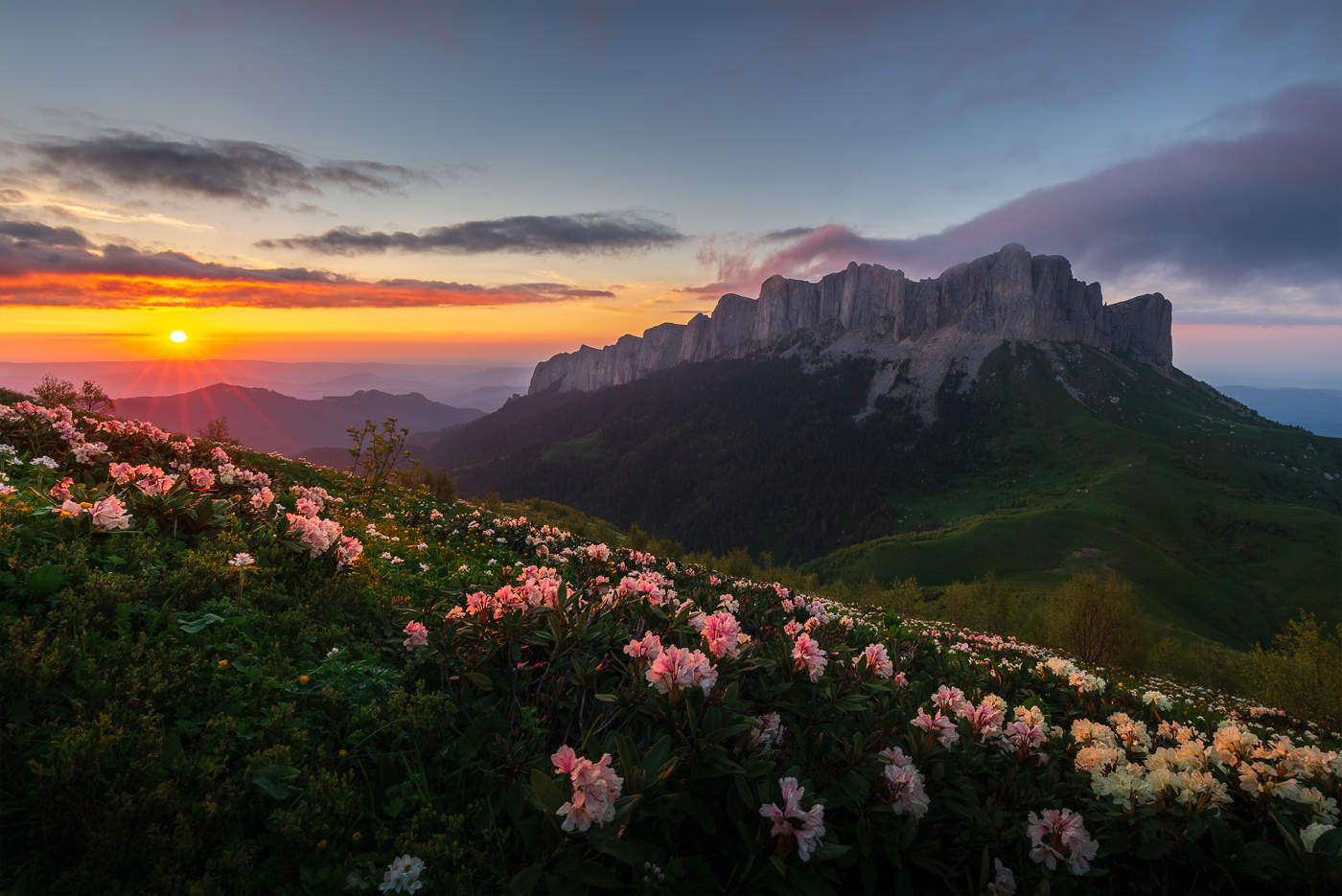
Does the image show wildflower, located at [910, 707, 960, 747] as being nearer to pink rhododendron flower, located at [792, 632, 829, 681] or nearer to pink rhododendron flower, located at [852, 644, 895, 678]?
pink rhododendron flower, located at [852, 644, 895, 678]

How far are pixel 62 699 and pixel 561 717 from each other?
10.2 feet

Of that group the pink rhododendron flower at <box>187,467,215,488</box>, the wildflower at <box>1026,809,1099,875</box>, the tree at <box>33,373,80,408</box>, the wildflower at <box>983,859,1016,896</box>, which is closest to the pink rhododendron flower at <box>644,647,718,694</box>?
the wildflower at <box>983,859,1016,896</box>

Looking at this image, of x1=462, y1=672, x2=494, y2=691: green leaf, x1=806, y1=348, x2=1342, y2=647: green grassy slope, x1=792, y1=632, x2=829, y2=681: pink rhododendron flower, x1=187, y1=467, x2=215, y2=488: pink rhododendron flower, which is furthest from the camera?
x1=806, y1=348, x2=1342, y2=647: green grassy slope

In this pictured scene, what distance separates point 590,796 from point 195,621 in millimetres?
4058

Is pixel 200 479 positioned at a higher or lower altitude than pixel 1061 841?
higher

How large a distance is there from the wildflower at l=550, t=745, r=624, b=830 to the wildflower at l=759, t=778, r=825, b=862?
84cm

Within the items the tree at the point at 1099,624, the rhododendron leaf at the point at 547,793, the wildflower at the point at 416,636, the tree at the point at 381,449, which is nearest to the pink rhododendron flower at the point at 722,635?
the rhododendron leaf at the point at 547,793

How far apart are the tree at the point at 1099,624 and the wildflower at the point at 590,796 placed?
4685cm

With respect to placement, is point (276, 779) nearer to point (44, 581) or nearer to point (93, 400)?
point (44, 581)

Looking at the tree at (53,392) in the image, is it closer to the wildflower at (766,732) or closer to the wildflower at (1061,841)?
the wildflower at (766,732)

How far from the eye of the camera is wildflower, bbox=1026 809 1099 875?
3.04m

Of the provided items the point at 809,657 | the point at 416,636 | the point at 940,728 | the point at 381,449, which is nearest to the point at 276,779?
the point at 416,636

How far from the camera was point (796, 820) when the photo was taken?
284 cm

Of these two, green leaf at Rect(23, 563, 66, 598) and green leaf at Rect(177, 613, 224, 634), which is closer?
green leaf at Rect(23, 563, 66, 598)
